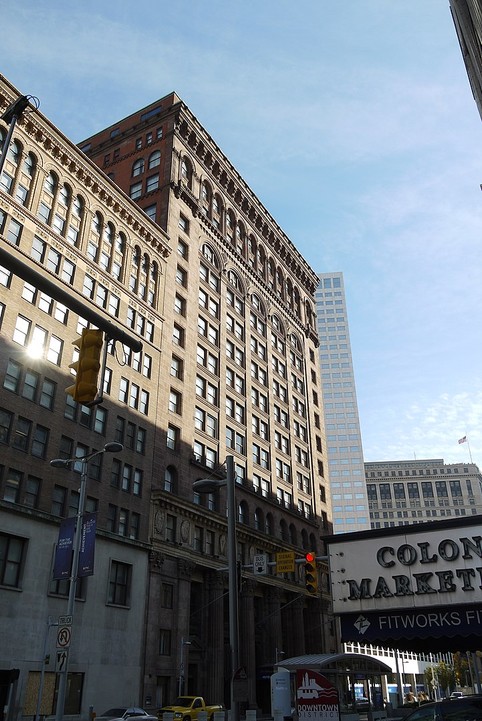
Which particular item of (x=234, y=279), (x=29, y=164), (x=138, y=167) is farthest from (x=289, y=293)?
(x=29, y=164)

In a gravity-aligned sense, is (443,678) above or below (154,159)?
below

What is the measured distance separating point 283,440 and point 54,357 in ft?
129

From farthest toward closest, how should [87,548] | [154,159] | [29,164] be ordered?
[154,159] → [29,164] → [87,548]

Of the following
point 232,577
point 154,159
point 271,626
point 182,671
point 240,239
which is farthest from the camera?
point 240,239

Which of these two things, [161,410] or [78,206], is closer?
[78,206]

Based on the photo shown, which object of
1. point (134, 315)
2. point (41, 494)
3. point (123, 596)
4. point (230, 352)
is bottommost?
point (123, 596)

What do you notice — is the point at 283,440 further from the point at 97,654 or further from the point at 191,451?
the point at 97,654

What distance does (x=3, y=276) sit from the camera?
135 feet

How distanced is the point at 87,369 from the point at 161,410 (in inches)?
1702

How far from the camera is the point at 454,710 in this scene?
12.7 metres

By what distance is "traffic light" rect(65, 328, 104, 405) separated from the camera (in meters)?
10.2

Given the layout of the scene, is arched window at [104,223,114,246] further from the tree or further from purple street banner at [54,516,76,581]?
the tree

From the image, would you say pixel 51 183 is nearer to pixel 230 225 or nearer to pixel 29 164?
pixel 29 164

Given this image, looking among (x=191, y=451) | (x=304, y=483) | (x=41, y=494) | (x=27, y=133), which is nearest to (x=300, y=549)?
(x=304, y=483)
